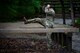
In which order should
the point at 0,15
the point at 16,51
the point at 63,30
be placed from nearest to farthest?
the point at 0,15
the point at 63,30
the point at 16,51

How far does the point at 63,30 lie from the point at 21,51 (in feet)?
3.86

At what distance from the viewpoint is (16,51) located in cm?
471

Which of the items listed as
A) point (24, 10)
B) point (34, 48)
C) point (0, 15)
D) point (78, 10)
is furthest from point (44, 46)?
A: point (78, 10)

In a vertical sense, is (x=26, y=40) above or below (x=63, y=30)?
below

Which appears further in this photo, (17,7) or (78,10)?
(78,10)

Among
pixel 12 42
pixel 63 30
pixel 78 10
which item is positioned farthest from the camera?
pixel 78 10

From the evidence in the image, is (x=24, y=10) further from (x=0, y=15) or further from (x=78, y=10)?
(x=78, y=10)

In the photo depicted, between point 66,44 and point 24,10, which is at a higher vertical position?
point 24,10

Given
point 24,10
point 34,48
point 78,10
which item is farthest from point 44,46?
point 78,10

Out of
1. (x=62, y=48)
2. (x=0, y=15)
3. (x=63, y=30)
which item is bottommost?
(x=62, y=48)

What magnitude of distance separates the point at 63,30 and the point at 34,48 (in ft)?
4.04

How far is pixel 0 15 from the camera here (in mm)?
1815

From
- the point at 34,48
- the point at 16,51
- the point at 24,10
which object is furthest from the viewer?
the point at 34,48

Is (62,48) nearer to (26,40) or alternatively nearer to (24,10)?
(26,40)
